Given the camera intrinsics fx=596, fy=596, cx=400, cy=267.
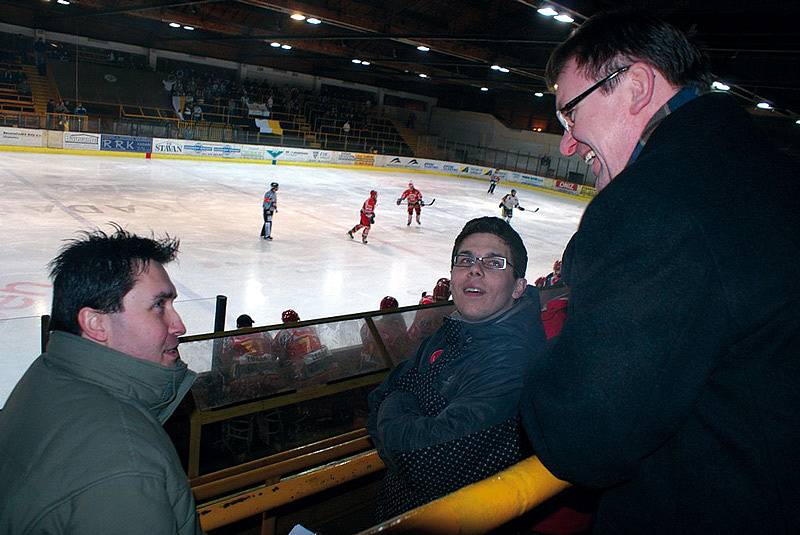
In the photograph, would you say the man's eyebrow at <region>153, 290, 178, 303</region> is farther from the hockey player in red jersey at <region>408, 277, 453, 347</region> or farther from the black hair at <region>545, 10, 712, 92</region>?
the hockey player in red jersey at <region>408, 277, 453, 347</region>

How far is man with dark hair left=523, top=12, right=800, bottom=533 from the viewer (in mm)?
779

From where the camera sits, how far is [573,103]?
3.76 feet

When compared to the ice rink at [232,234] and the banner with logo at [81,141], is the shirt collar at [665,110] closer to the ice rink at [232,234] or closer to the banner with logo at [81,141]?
the ice rink at [232,234]

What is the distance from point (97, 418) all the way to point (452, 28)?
54.8ft

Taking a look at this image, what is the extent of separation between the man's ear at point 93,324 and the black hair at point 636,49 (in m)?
1.46

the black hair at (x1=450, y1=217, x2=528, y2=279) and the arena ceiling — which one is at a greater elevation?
the arena ceiling

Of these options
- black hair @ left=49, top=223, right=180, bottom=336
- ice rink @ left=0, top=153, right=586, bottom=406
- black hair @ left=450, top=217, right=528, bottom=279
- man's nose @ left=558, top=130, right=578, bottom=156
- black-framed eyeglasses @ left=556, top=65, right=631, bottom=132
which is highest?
black-framed eyeglasses @ left=556, top=65, right=631, bottom=132

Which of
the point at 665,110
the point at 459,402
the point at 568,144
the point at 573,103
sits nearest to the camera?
the point at 665,110

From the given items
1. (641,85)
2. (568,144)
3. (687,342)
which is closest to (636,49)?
(641,85)

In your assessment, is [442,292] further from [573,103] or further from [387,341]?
[573,103]

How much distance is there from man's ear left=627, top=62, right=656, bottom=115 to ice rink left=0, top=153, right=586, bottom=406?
401 cm

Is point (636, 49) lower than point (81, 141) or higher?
higher

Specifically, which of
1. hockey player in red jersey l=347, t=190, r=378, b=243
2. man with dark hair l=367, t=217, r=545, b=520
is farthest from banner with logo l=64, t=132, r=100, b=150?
man with dark hair l=367, t=217, r=545, b=520

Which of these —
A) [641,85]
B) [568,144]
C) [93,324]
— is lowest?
[93,324]
